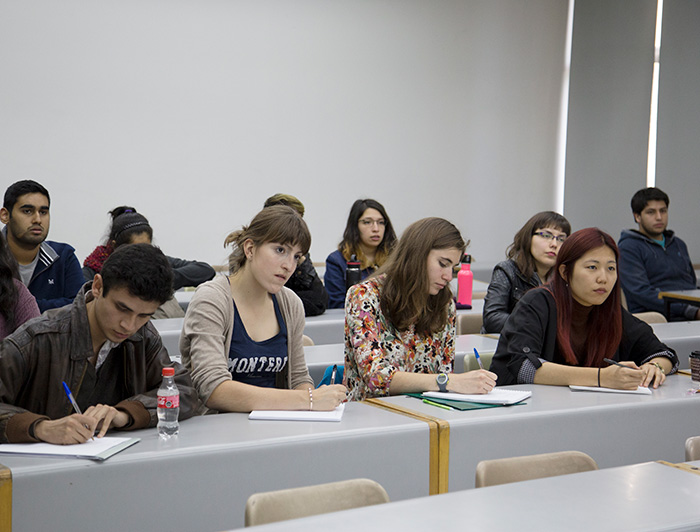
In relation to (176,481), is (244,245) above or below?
above

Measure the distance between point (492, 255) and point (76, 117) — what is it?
13.4 feet

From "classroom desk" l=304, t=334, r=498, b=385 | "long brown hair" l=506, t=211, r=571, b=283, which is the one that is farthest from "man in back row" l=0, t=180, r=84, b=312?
"long brown hair" l=506, t=211, r=571, b=283

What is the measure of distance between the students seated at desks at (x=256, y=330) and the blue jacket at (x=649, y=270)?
Answer: 3503 mm

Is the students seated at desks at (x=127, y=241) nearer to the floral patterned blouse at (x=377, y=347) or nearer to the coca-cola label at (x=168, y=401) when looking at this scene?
the floral patterned blouse at (x=377, y=347)

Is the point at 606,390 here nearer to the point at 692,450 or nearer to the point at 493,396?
the point at 493,396

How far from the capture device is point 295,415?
2051mm

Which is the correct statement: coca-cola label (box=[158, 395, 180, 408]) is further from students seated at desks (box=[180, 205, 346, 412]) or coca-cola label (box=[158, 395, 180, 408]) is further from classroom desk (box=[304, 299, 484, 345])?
Result: classroom desk (box=[304, 299, 484, 345])

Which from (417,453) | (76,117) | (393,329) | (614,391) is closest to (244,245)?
(393,329)

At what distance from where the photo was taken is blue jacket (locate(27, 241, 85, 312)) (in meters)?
3.71

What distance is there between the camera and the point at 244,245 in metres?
2.37

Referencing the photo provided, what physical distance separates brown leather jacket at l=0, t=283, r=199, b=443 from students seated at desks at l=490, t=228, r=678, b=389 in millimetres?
1202

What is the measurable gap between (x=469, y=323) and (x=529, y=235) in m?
0.57

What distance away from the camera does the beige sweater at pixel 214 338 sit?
2160mm

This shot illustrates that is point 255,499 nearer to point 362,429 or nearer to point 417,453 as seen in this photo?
point 362,429
